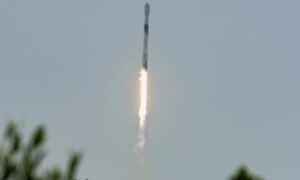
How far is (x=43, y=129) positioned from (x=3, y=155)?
108cm

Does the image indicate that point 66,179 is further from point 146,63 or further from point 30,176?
Result: point 146,63

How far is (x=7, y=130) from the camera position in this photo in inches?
416

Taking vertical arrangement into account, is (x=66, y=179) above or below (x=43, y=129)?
→ below

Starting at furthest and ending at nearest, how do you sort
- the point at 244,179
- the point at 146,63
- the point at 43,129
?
the point at 146,63 < the point at 43,129 < the point at 244,179

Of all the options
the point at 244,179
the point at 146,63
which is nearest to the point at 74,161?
the point at 244,179

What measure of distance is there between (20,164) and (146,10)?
117ft

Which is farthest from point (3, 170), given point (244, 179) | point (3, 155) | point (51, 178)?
point (244, 179)

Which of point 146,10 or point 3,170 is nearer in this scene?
point 3,170

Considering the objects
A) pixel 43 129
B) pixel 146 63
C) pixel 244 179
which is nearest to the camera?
pixel 244 179

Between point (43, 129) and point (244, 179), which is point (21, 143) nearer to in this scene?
point (43, 129)

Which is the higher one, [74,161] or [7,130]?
[7,130]

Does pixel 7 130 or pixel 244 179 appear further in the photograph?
pixel 7 130

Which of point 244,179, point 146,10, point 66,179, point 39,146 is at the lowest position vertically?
point 66,179

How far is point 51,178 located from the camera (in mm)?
10523
